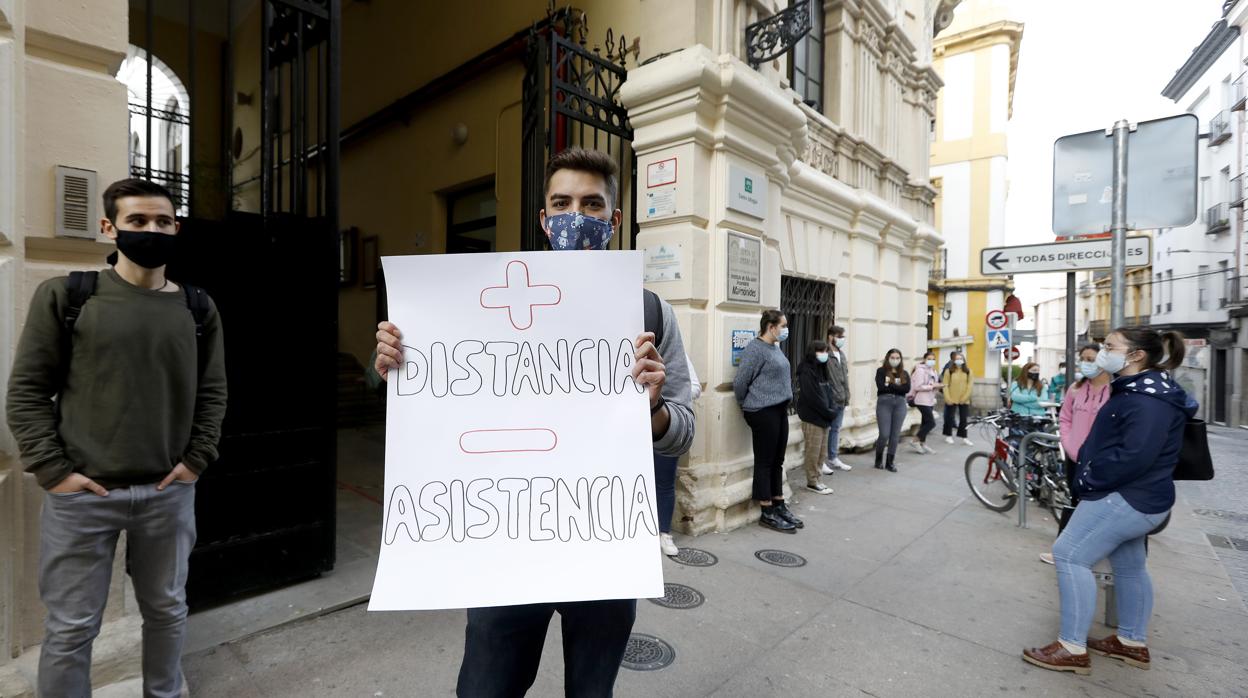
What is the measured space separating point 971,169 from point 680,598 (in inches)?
928

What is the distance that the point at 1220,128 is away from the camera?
2236 centimetres

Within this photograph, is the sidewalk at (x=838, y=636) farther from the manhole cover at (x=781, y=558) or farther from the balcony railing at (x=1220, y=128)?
the balcony railing at (x=1220, y=128)

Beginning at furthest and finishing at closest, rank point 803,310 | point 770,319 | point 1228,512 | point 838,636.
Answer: point 803,310 < point 1228,512 < point 770,319 < point 838,636

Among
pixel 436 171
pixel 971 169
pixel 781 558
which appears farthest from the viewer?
pixel 971 169

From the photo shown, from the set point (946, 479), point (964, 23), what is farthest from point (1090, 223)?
point (964, 23)

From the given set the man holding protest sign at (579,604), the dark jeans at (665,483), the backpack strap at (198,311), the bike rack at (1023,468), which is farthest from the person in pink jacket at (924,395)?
the backpack strap at (198,311)

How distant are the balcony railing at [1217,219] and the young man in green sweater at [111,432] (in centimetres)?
3138

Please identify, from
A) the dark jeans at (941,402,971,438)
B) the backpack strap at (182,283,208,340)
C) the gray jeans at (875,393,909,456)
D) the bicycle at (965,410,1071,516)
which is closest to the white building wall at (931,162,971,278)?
the dark jeans at (941,402,971,438)

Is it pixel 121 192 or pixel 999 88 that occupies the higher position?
pixel 999 88

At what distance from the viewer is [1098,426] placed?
10.00ft

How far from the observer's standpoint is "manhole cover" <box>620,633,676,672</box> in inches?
116

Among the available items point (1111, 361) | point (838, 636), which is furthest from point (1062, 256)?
point (838, 636)

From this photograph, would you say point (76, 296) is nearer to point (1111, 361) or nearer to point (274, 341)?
point (274, 341)

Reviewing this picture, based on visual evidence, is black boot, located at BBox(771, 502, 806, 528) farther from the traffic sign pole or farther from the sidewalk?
the traffic sign pole
